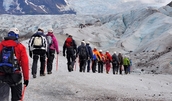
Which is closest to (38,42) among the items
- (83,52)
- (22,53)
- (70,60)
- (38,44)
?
(38,44)

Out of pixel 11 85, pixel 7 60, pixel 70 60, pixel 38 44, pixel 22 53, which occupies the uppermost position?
pixel 38 44

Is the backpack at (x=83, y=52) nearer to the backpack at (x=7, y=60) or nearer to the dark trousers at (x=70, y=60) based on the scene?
the dark trousers at (x=70, y=60)

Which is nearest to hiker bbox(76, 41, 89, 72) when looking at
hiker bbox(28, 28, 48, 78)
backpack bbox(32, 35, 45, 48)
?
hiker bbox(28, 28, 48, 78)

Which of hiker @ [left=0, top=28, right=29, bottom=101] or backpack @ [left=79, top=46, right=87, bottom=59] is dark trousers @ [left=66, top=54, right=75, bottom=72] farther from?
hiker @ [left=0, top=28, right=29, bottom=101]

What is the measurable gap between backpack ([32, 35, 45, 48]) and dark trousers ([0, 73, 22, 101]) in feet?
13.3

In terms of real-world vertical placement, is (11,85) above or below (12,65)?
below

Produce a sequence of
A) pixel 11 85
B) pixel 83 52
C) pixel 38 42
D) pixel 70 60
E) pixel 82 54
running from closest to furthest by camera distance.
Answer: pixel 11 85, pixel 38 42, pixel 70 60, pixel 82 54, pixel 83 52

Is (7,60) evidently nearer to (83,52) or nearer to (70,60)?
(70,60)

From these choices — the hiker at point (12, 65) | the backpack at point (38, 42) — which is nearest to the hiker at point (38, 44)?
the backpack at point (38, 42)

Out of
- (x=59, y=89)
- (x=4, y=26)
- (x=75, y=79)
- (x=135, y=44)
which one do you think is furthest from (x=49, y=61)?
(x=4, y=26)

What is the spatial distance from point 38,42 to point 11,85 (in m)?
4.21

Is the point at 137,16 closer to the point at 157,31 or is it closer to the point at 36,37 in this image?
the point at 157,31

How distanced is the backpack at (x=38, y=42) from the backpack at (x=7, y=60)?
13.4 feet

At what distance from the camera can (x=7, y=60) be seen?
575 centimetres
